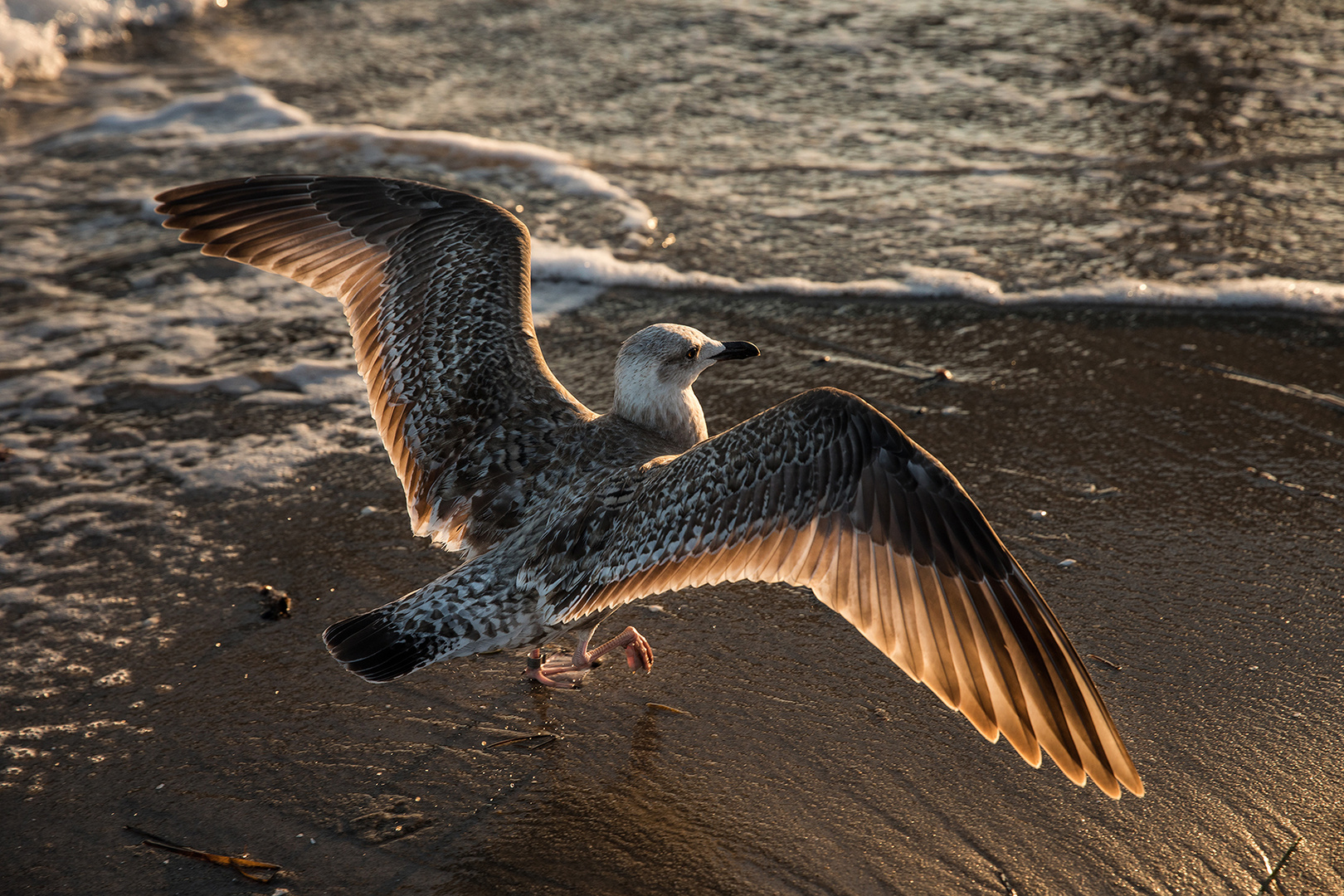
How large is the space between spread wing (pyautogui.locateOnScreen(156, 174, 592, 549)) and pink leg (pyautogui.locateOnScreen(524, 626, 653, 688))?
1.65ft

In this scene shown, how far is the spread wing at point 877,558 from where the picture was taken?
293cm

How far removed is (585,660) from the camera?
12.6 feet

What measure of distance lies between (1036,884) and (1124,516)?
189 centimetres

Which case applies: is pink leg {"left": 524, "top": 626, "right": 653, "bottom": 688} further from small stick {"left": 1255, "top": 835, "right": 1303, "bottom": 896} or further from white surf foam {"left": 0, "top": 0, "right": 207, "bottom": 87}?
white surf foam {"left": 0, "top": 0, "right": 207, "bottom": 87}

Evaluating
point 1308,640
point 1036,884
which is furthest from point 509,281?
point 1308,640

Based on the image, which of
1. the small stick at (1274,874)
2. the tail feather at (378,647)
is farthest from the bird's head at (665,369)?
the small stick at (1274,874)

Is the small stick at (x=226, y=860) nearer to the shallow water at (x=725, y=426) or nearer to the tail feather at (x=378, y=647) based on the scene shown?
the shallow water at (x=725, y=426)

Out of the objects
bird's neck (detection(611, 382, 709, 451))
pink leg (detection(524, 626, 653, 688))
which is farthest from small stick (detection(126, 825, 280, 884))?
bird's neck (detection(611, 382, 709, 451))

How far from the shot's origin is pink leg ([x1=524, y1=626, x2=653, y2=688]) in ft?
12.4

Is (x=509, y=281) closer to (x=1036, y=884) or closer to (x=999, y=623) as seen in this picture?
(x=999, y=623)

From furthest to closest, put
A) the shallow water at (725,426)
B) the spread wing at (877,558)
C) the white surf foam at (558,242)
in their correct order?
the white surf foam at (558,242) → the shallow water at (725,426) → the spread wing at (877,558)

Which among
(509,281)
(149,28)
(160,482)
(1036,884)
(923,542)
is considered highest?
(149,28)

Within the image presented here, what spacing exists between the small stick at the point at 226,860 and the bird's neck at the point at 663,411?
2.02 meters

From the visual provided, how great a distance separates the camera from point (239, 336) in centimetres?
594
